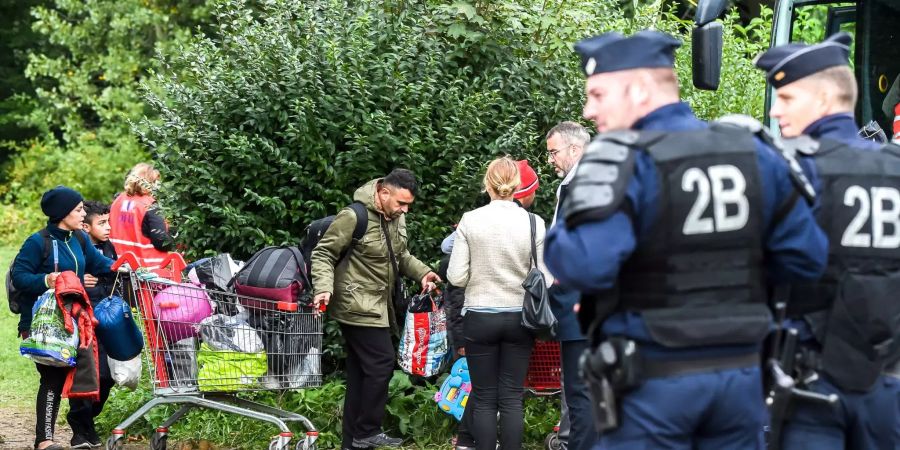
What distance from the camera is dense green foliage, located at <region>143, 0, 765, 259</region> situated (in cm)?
802

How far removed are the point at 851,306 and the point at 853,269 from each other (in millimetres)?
128

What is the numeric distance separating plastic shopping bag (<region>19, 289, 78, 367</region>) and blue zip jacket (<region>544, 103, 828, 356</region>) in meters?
4.90

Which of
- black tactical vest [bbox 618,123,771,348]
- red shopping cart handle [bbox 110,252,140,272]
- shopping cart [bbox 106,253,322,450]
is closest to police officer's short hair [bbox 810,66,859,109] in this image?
black tactical vest [bbox 618,123,771,348]

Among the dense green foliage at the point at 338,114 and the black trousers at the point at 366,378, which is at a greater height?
the dense green foliage at the point at 338,114

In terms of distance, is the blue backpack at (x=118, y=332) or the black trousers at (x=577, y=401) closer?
the black trousers at (x=577, y=401)

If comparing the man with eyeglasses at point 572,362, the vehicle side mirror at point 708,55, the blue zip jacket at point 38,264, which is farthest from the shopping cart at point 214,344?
the vehicle side mirror at point 708,55

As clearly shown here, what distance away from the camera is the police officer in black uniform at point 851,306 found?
4086 millimetres

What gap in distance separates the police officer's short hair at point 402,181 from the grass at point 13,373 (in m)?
4.53

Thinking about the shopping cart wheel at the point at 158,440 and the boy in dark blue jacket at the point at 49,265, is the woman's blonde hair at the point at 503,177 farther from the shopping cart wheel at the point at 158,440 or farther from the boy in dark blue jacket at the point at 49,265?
the boy in dark blue jacket at the point at 49,265

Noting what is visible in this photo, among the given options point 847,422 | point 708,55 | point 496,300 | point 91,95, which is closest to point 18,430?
point 496,300

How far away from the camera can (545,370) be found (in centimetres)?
759

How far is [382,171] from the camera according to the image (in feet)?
26.9

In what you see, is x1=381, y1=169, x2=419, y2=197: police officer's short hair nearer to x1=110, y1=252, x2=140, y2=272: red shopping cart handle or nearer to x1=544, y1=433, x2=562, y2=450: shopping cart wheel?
x1=110, y1=252, x2=140, y2=272: red shopping cart handle

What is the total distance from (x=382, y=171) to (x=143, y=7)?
56.1 ft
